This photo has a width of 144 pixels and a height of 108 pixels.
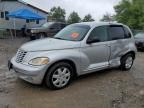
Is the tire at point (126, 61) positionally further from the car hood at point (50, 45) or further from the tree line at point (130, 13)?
the tree line at point (130, 13)

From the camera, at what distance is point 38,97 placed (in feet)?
16.1

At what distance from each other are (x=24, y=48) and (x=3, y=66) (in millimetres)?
2452

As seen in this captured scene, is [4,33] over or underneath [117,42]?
underneath

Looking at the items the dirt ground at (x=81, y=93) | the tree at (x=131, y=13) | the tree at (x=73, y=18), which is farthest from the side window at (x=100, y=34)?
the tree at (x=73, y=18)

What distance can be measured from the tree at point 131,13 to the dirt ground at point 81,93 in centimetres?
2404

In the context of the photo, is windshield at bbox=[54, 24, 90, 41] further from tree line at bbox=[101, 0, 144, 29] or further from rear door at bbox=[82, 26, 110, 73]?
tree line at bbox=[101, 0, 144, 29]

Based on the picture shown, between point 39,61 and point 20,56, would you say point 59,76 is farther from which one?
point 20,56

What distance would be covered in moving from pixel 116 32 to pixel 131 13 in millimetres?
25967

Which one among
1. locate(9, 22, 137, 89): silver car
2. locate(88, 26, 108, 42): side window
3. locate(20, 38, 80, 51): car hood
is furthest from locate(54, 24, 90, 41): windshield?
locate(20, 38, 80, 51): car hood

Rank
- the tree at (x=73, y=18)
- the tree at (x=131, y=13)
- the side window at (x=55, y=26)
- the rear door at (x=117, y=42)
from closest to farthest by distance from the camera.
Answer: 1. the rear door at (x=117, y=42)
2. the side window at (x=55, y=26)
3. the tree at (x=131, y=13)
4. the tree at (x=73, y=18)

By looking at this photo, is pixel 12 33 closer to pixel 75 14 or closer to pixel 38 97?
pixel 38 97

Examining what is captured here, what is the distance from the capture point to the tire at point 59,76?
17.0ft

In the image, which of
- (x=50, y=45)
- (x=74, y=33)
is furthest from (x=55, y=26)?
(x=50, y=45)

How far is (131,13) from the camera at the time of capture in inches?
1230
